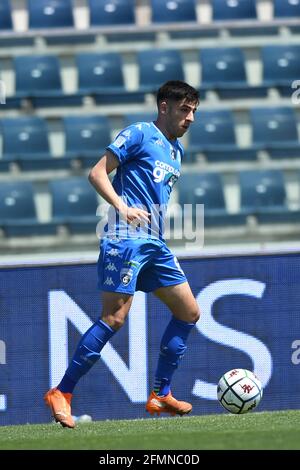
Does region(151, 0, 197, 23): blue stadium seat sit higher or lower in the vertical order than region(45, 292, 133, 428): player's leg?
higher

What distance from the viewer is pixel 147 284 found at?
595 cm

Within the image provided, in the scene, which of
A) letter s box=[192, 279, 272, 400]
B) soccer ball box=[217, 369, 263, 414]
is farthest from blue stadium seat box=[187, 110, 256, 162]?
soccer ball box=[217, 369, 263, 414]

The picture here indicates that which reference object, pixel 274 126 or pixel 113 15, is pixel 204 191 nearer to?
pixel 274 126

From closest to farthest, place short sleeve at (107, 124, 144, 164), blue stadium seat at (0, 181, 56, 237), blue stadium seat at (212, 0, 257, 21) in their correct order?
short sleeve at (107, 124, 144, 164) < blue stadium seat at (0, 181, 56, 237) < blue stadium seat at (212, 0, 257, 21)

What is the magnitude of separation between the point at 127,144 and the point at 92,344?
41.9 inches

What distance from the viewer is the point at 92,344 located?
5.78 meters

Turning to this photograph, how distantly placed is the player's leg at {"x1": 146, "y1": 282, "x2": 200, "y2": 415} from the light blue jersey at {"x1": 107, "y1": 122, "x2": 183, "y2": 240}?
331 millimetres

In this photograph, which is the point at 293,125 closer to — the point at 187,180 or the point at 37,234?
the point at 187,180

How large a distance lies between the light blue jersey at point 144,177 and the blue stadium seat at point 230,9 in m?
7.41

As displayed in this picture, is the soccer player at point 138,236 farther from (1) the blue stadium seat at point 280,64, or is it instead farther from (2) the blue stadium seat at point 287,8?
(2) the blue stadium seat at point 287,8

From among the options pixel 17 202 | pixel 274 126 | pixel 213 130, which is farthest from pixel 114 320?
pixel 274 126

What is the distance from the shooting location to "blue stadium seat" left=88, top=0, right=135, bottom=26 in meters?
13.0

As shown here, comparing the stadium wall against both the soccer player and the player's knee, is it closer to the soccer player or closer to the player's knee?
the soccer player

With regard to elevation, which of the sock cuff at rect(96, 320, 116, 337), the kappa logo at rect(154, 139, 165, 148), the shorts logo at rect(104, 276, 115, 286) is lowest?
the sock cuff at rect(96, 320, 116, 337)
